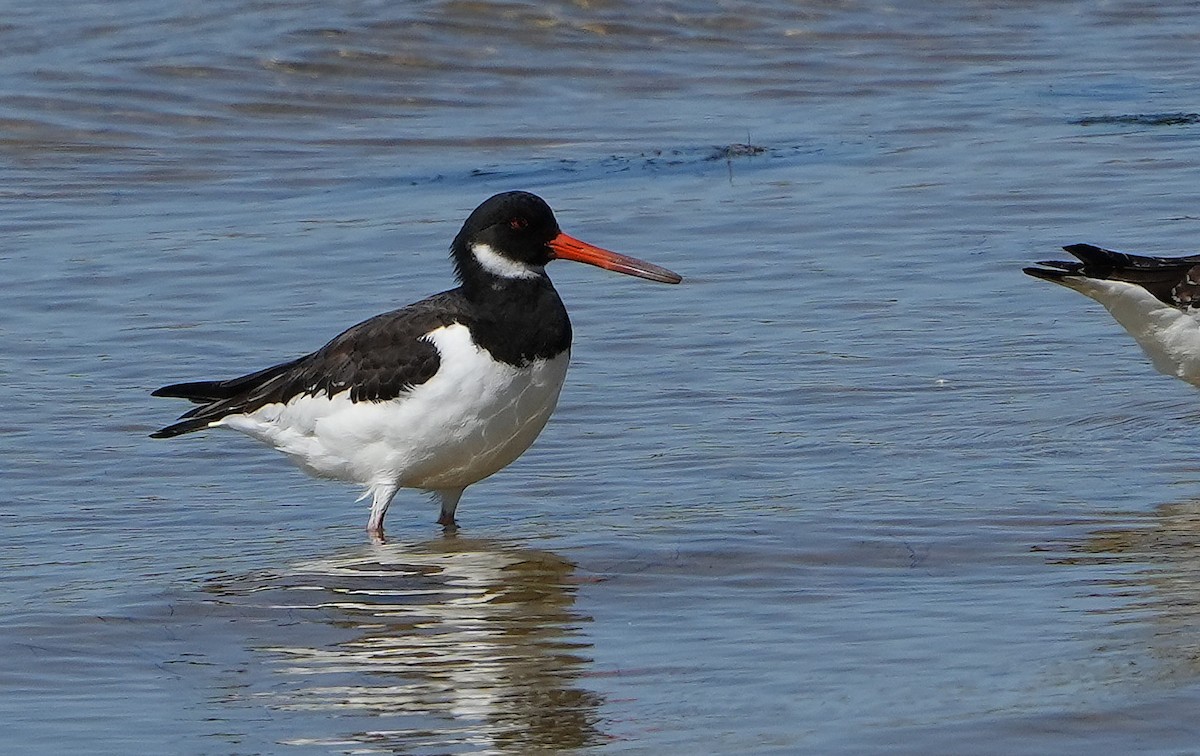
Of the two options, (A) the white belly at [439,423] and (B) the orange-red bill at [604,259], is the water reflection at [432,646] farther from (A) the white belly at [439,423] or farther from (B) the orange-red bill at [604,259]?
(B) the orange-red bill at [604,259]

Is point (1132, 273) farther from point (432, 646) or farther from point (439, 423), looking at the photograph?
point (432, 646)

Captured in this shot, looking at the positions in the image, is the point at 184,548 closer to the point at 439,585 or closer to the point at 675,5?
the point at 439,585

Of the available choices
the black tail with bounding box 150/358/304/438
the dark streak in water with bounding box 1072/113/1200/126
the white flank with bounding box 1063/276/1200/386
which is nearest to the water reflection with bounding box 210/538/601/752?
the black tail with bounding box 150/358/304/438

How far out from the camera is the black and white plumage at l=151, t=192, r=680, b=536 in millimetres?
7484

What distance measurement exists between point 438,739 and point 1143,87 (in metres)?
12.3

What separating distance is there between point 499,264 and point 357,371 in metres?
0.70

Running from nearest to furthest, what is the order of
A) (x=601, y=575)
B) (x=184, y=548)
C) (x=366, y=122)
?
(x=601, y=575) < (x=184, y=548) < (x=366, y=122)

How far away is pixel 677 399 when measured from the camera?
928cm

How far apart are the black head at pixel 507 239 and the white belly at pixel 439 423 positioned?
41 centimetres

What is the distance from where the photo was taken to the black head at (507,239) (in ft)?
25.9

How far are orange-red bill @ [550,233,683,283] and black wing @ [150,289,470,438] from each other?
486 millimetres

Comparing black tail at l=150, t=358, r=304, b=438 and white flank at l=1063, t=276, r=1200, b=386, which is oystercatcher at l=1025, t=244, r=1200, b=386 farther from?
black tail at l=150, t=358, r=304, b=438

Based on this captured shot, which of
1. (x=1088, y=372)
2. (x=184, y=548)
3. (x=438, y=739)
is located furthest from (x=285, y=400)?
(x=1088, y=372)

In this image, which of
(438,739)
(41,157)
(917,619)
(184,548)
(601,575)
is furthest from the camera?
(41,157)
